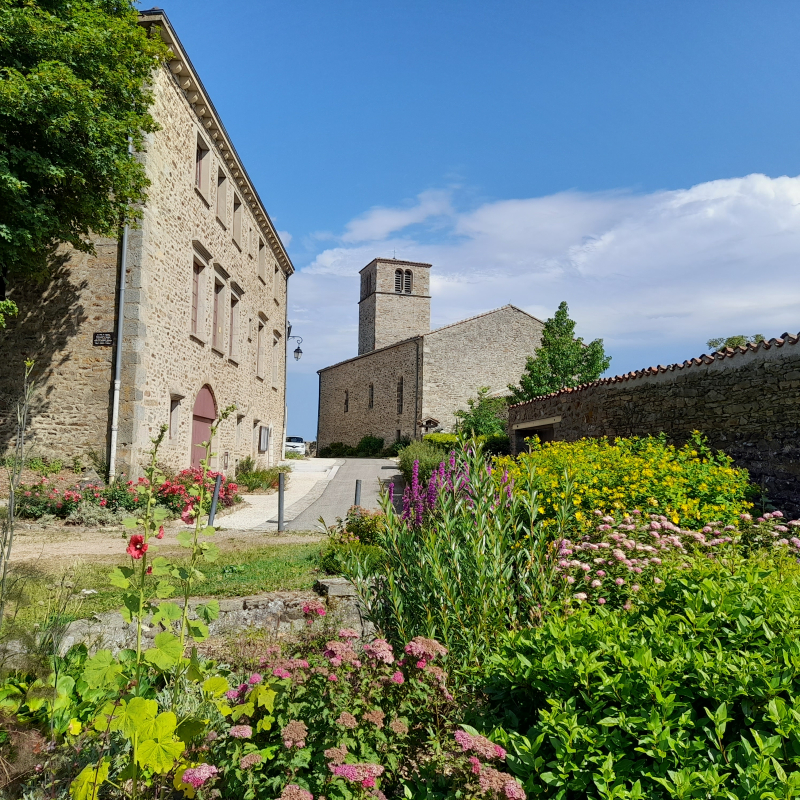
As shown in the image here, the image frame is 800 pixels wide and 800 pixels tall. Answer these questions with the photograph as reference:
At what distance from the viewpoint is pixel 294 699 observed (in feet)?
8.25

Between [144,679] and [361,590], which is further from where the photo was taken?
[361,590]

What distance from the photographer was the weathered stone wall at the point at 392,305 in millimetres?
43406

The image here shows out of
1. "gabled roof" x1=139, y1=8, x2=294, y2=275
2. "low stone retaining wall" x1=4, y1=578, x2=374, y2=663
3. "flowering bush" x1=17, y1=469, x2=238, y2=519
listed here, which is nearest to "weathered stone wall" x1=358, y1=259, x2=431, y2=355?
"gabled roof" x1=139, y1=8, x2=294, y2=275

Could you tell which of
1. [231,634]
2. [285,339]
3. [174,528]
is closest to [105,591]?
[231,634]

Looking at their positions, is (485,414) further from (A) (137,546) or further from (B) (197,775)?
(B) (197,775)

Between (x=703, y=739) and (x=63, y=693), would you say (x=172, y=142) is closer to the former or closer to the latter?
(x=63, y=693)

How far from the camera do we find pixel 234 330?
1808cm

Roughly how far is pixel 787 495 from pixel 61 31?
1390cm

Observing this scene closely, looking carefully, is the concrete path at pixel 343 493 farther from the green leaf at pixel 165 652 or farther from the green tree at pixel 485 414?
the green leaf at pixel 165 652

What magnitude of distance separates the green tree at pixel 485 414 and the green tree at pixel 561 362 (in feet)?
5.43

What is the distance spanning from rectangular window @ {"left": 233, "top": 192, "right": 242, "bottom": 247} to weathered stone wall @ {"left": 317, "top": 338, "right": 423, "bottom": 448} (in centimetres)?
1450

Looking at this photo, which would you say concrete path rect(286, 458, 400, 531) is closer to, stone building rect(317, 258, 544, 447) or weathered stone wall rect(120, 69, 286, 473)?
weathered stone wall rect(120, 69, 286, 473)

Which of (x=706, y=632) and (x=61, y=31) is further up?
(x=61, y=31)

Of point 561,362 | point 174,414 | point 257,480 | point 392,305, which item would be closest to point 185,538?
point 174,414
